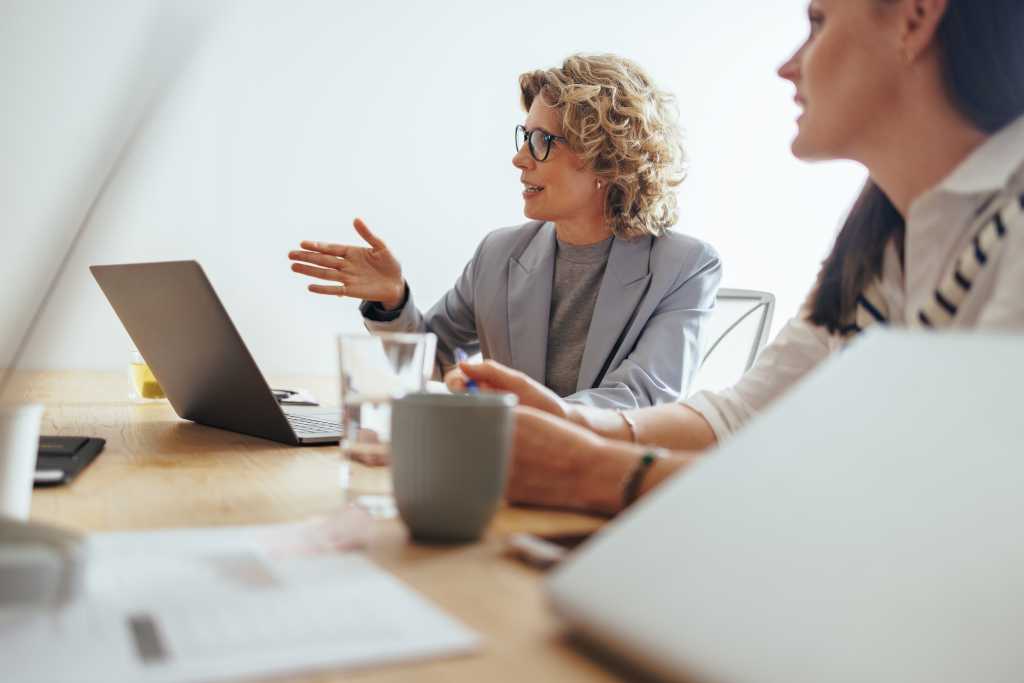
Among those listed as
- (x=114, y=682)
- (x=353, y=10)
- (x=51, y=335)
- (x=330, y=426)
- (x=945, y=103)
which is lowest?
(x=51, y=335)

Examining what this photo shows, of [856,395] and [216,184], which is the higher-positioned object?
[856,395]

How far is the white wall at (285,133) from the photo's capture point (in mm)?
2695

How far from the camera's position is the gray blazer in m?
1.76

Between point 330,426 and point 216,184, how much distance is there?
1874 mm

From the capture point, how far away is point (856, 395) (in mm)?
482

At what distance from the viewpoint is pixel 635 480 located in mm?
772

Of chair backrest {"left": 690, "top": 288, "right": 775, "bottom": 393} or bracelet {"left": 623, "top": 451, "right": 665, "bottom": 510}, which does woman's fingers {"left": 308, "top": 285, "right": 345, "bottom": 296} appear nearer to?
chair backrest {"left": 690, "top": 288, "right": 775, "bottom": 393}

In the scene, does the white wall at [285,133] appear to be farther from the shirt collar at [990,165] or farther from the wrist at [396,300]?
the shirt collar at [990,165]

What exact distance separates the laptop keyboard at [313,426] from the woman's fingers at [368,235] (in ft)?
1.47

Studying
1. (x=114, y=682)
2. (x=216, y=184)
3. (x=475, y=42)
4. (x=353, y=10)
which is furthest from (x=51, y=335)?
(x=114, y=682)

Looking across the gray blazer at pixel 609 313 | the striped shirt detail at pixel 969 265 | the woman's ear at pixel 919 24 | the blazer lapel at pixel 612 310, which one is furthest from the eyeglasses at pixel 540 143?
the striped shirt detail at pixel 969 265

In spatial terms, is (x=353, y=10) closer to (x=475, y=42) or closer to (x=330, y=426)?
(x=475, y=42)

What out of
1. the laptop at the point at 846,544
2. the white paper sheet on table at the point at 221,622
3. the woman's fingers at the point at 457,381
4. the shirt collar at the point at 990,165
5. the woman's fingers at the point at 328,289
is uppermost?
the shirt collar at the point at 990,165

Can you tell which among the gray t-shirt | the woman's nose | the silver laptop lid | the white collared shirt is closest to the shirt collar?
the white collared shirt
